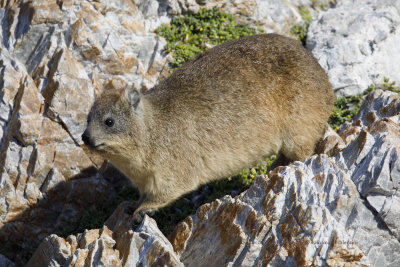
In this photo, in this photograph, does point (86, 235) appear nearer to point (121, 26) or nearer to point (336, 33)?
point (121, 26)

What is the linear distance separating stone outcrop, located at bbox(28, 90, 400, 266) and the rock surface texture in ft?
0.05

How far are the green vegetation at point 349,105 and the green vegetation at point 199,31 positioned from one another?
2.21 metres

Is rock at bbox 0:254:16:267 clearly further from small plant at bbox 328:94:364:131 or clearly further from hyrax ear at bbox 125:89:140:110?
small plant at bbox 328:94:364:131

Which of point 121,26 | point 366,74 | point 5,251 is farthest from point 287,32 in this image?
point 5,251

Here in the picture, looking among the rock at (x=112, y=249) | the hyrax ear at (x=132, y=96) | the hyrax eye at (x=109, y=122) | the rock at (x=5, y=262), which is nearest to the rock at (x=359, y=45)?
the hyrax ear at (x=132, y=96)

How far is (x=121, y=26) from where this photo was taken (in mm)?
8969

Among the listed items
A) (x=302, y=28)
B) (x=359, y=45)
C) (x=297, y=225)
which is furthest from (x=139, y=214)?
(x=302, y=28)

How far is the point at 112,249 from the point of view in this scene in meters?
5.68

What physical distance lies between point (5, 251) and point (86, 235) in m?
2.61

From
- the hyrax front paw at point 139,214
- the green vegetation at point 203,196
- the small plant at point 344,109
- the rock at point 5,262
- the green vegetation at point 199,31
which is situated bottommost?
the rock at point 5,262

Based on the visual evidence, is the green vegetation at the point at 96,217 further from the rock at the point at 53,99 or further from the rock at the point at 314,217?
the rock at the point at 314,217

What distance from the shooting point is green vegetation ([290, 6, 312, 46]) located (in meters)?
9.72

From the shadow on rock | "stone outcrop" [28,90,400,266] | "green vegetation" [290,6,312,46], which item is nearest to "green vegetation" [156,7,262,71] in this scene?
"green vegetation" [290,6,312,46]

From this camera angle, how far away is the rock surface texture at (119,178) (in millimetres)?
5188
